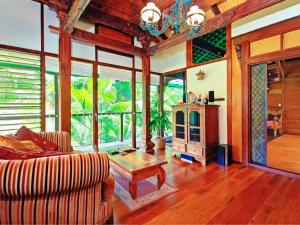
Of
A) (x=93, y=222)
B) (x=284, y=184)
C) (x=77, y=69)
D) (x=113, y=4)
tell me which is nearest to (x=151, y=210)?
(x=93, y=222)

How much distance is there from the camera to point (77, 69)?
12.2 ft

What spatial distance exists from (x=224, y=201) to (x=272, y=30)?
9.56 ft

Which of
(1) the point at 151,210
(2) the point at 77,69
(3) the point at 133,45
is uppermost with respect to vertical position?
(3) the point at 133,45

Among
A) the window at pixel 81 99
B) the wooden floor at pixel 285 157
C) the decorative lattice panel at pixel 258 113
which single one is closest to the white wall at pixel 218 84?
the decorative lattice panel at pixel 258 113

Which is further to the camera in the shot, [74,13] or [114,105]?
[114,105]

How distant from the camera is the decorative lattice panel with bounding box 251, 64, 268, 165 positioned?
313cm

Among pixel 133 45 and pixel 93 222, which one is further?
pixel 133 45

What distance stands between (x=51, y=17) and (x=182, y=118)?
3.37 metres

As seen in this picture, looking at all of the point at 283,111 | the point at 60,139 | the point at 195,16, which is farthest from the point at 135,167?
the point at 283,111

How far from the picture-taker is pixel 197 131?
3600mm

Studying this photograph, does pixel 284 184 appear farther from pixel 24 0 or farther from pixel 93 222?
pixel 24 0

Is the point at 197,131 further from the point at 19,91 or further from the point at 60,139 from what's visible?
the point at 19,91

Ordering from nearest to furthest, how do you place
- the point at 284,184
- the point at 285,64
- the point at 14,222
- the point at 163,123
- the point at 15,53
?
the point at 14,222, the point at 284,184, the point at 15,53, the point at 163,123, the point at 285,64

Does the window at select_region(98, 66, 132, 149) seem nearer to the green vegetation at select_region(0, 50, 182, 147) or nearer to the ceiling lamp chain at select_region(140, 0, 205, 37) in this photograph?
the green vegetation at select_region(0, 50, 182, 147)
